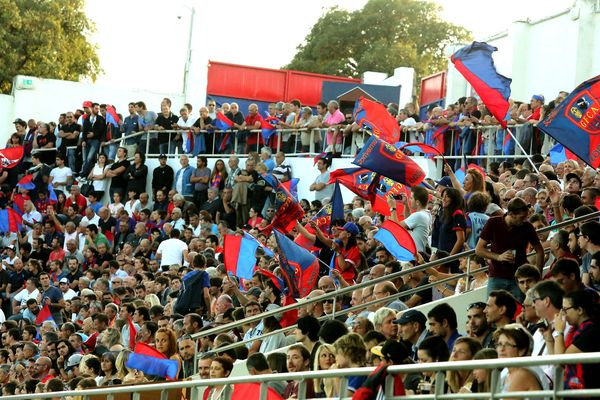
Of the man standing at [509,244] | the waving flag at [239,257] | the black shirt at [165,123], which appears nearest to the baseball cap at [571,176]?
the man standing at [509,244]

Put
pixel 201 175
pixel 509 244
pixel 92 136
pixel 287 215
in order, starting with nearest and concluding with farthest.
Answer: pixel 509 244
pixel 287 215
pixel 201 175
pixel 92 136

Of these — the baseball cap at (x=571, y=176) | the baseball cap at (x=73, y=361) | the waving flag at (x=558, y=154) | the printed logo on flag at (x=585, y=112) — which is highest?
the printed logo on flag at (x=585, y=112)

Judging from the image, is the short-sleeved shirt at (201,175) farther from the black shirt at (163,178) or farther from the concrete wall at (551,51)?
the concrete wall at (551,51)

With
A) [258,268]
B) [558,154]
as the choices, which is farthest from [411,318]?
[558,154]

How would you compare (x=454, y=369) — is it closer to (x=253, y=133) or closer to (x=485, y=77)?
(x=485, y=77)

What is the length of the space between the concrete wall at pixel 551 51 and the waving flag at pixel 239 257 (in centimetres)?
1297

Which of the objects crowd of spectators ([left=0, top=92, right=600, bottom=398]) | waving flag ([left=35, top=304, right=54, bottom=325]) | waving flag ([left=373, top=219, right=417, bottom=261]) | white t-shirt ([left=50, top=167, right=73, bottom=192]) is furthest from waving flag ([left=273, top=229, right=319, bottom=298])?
white t-shirt ([left=50, top=167, right=73, bottom=192])

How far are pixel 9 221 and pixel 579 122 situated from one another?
55.0 ft

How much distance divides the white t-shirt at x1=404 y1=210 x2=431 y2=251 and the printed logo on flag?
218 cm

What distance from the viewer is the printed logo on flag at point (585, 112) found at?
13.1 meters

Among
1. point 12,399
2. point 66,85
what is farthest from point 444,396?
point 66,85

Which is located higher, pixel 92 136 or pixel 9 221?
pixel 92 136

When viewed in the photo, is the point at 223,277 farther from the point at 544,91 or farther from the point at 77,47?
the point at 77,47

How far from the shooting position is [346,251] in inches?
610
